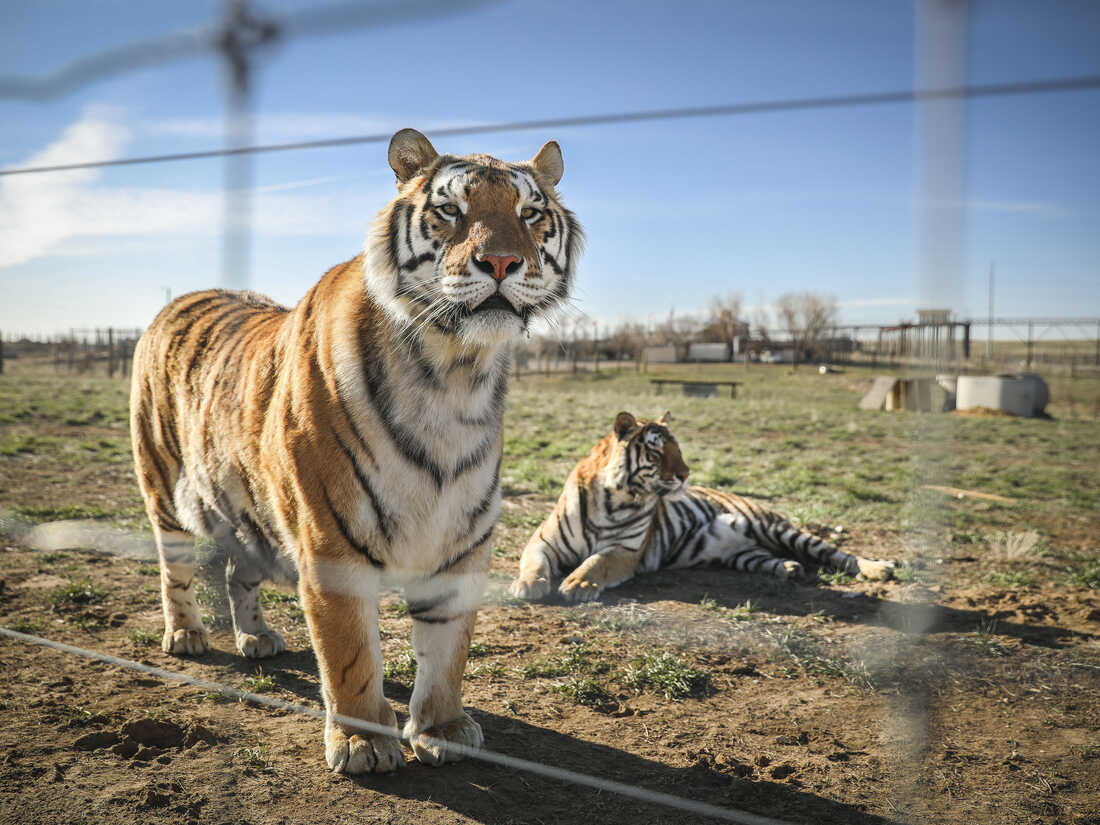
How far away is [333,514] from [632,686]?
1.66 metres

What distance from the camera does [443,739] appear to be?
8.77ft

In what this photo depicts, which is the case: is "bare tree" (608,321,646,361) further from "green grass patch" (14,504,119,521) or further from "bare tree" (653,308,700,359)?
"green grass patch" (14,504,119,521)

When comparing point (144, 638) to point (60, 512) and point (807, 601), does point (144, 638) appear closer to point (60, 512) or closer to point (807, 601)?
point (60, 512)

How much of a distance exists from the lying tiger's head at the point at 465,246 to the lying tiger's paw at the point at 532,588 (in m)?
2.30

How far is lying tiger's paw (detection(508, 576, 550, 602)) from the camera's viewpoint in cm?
453

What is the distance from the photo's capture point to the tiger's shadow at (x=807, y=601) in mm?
4082

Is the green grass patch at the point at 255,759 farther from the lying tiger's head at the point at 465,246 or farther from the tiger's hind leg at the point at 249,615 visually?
the lying tiger's head at the point at 465,246

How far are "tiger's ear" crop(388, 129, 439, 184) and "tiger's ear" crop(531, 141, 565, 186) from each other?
1.26 feet

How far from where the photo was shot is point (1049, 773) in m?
2.70

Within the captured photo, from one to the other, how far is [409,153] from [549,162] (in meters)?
0.52

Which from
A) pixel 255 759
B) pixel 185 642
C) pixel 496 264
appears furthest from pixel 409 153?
pixel 185 642

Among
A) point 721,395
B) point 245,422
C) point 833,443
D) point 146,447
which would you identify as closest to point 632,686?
point 245,422

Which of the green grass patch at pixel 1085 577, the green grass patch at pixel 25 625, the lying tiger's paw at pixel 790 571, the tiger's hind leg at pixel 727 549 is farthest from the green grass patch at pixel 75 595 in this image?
the green grass patch at pixel 1085 577

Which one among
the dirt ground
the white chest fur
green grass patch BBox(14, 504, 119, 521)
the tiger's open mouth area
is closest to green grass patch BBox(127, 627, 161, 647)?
the dirt ground
